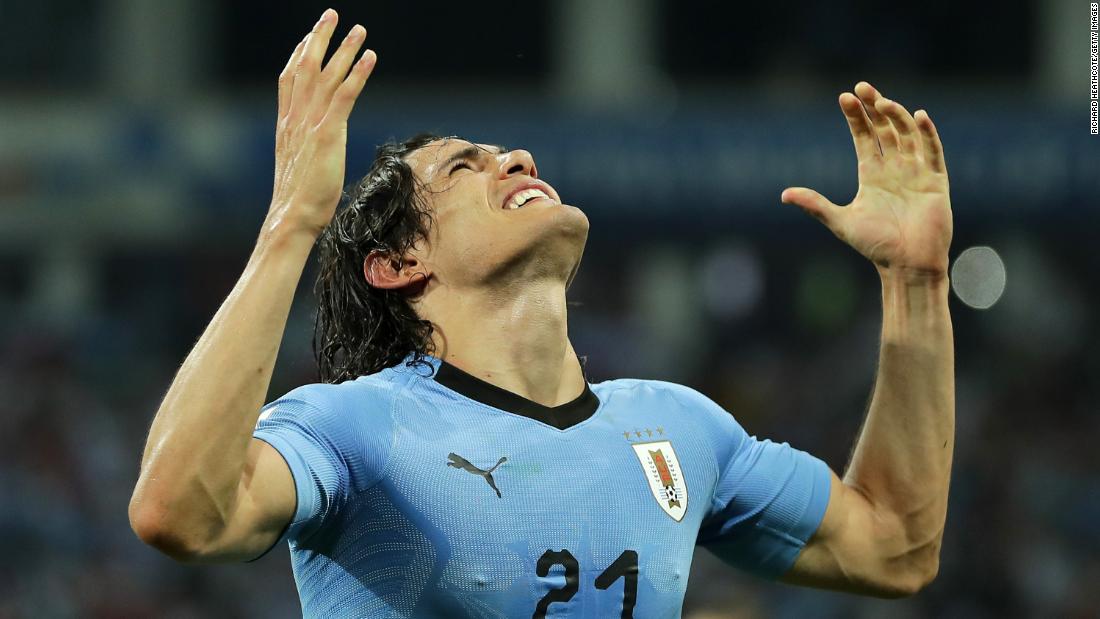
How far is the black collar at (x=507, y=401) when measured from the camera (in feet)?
9.70

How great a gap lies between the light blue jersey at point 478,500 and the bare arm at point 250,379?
0.46 feet

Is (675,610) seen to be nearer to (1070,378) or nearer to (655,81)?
(1070,378)

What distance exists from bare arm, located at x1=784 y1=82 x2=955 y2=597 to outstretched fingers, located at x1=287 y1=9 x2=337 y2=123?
3.88 ft

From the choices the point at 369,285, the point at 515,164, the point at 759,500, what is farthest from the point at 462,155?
the point at 759,500

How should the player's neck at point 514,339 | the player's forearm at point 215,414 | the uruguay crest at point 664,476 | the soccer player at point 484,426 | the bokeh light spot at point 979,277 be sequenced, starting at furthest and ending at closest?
the bokeh light spot at point 979,277, the player's neck at point 514,339, the uruguay crest at point 664,476, the soccer player at point 484,426, the player's forearm at point 215,414

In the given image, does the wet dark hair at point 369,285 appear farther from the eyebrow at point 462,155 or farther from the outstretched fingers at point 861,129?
the outstretched fingers at point 861,129

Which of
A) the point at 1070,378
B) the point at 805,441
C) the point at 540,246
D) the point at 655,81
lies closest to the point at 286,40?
the point at 655,81

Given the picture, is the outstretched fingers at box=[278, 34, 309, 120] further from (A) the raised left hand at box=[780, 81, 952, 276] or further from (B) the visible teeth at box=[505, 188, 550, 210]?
(A) the raised left hand at box=[780, 81, 952, 276]

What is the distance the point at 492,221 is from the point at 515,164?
0.24m

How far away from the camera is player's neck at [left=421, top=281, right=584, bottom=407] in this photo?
3.06m

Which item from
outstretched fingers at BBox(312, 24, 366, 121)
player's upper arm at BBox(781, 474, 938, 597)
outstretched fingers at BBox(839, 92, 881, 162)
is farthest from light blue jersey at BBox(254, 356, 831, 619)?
outstretched fingers at BBox(839, 92, 881, 162)

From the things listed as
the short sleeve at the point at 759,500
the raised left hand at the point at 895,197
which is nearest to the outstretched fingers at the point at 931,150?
the raised left hand at the point at 895,197

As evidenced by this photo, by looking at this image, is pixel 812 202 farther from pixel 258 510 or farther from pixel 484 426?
pixel 258 510

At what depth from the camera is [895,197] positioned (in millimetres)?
3256
